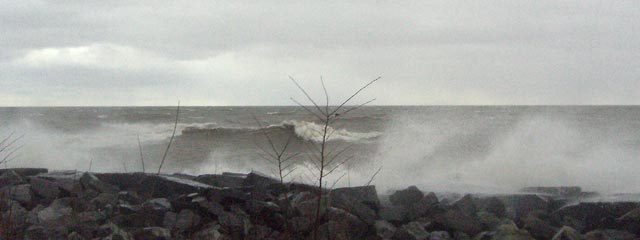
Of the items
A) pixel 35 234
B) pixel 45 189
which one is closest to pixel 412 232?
pixel 35 234

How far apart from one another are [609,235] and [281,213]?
2517 millimetres

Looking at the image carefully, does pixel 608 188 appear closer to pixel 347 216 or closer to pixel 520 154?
pixel 520 154

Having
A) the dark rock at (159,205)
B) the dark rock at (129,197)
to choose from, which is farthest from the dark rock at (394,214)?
the dark rock at (129,197)

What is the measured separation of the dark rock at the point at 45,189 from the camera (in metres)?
6.04

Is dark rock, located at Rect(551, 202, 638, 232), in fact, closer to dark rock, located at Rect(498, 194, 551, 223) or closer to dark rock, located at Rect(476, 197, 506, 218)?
dark rock, located at Rect(498, 194, 551, 223)

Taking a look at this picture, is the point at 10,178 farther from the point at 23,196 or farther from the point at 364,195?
the point at 364,195

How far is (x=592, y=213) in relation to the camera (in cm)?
561

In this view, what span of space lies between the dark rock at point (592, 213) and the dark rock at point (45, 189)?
4.40 meters

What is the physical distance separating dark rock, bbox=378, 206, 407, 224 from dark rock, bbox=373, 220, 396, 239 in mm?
252

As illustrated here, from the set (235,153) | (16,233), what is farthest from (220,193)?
(235,153)

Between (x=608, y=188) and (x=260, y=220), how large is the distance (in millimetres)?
4971

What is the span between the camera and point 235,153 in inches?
654

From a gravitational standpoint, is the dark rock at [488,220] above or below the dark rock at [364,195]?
below

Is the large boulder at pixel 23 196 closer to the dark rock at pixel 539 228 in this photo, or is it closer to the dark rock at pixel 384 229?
the dark rock at pixel 384 229
